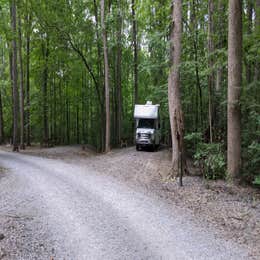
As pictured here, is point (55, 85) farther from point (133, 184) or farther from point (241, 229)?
point (241, 229)

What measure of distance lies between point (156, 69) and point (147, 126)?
17.6 feet

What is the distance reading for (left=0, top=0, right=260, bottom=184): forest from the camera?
8.97 meters

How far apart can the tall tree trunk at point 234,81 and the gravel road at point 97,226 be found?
3.03m

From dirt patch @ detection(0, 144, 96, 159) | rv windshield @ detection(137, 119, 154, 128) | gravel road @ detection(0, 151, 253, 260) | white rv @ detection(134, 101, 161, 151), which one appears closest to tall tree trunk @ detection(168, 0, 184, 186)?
gravel road @ detection(0, 151, 253, 260)

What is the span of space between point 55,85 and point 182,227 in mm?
24601

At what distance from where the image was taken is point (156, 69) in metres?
13.0

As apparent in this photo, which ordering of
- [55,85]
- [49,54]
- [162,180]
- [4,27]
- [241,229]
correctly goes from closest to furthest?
[241,229], [162,180], [4,27], [49,54], [55,85]

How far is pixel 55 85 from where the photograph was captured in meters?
27.2

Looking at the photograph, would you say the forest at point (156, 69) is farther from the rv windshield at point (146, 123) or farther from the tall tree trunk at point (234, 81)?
the rv windshield at point (146, 123)

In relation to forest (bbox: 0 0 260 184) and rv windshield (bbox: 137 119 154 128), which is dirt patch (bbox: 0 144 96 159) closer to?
forest (bbox: 0 0 260 184)

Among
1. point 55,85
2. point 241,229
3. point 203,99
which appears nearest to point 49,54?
point 55,85

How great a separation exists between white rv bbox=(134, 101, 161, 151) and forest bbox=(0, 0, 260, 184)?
3.01 ft

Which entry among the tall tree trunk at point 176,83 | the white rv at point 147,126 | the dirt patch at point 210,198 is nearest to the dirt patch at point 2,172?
the dirt patch at point 210,198

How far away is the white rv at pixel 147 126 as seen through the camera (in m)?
17.0
